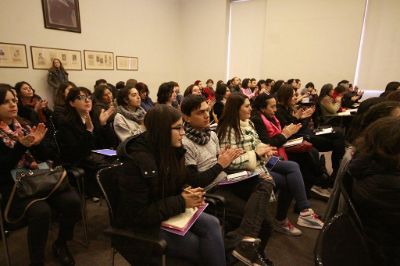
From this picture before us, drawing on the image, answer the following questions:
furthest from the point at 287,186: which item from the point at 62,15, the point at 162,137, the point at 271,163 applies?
the point at 62,15

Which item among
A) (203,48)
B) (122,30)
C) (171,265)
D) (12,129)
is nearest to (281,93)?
(171,265)

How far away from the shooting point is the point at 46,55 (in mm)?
5633

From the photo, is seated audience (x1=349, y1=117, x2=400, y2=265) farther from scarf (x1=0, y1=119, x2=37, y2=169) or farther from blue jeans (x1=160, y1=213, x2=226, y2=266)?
scarf (x1=0, y1=119, x2=37, y2=169)

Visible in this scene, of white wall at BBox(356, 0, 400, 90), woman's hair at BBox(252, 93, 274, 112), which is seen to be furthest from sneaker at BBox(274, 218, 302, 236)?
white wall at BBox(356, 0, 400, 90)

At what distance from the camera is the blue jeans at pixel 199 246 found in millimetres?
1368

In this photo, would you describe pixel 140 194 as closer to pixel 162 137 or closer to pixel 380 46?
pixel 162 137

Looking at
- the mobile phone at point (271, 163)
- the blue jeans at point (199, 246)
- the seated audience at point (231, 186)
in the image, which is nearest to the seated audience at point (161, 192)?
the blue jeans at point (199, 246)

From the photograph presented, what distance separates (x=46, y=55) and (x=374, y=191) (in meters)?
6.38

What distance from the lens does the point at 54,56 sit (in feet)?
18.9

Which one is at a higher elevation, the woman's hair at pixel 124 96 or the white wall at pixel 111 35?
the white wall at pixel 111 35

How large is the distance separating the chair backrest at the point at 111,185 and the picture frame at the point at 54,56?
5309 mm

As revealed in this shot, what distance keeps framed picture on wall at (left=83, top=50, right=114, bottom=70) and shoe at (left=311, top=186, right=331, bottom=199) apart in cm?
586

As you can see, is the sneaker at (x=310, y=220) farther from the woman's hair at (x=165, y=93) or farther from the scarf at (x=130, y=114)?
the woman's hair at (x=165, y=93)

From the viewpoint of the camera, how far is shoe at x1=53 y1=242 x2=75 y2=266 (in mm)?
1907
